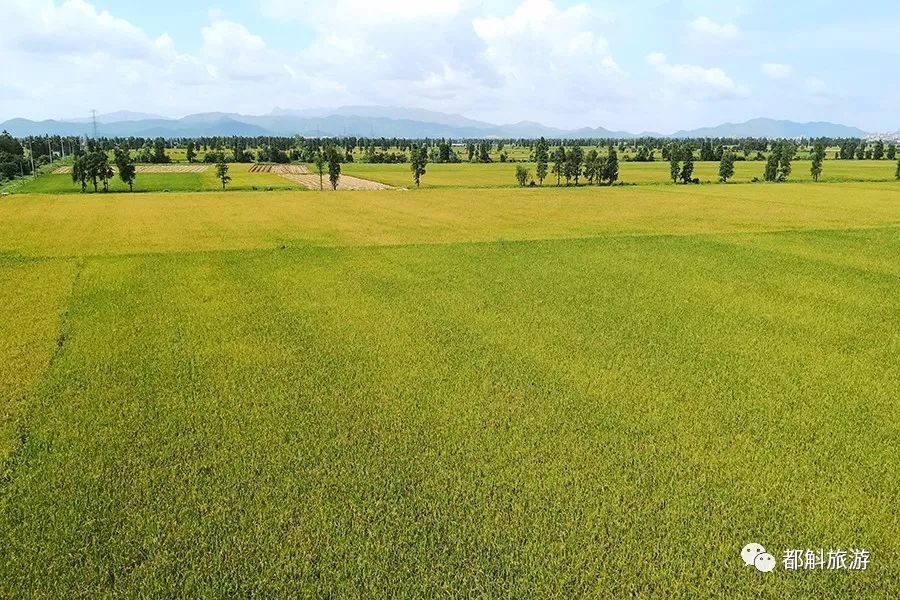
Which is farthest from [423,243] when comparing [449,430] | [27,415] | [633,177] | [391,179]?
[633,177]

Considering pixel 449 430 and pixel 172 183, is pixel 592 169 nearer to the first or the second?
pixel 172 183

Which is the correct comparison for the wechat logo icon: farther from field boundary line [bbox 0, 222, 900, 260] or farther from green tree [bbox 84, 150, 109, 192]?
green tree [bbox 84, 150, 109, 192]

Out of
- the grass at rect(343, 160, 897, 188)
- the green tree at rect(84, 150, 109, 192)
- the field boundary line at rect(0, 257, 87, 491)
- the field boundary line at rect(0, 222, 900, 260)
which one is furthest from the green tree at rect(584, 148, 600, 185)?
the field boundary line at rect(0, 257, 87, 491)

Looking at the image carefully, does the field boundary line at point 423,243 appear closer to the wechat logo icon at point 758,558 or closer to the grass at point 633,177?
the wechat logo icon at point 758,558

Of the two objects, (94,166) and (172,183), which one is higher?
(94,166)

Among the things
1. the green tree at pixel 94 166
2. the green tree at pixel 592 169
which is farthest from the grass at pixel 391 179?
the green tree at pixel 592 169

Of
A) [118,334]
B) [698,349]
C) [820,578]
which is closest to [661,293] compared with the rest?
[698,349]

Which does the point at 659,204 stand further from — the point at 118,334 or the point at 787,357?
the point at 118,334
